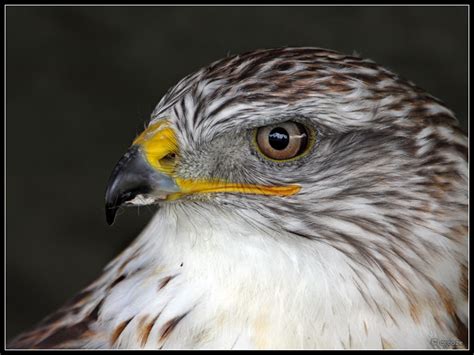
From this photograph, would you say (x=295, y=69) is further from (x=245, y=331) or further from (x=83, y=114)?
(x=83, y=114)

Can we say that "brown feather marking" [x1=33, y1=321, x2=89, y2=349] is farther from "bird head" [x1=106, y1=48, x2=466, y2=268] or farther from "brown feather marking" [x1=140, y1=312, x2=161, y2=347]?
"bird head" [x1=106, y1=48, x2=466, y2=268]

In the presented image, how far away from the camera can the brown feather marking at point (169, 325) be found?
214 centimetres

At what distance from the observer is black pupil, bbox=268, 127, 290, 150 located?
2031 millimetres

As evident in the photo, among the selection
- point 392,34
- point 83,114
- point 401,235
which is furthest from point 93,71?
point 401,235

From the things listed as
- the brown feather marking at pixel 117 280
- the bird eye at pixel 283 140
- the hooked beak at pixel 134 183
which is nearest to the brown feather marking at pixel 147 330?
the brown feather marking at pixel 117 280

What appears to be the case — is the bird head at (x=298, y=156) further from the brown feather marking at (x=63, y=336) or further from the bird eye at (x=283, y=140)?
the brown feather marking at (x=63, y=336)

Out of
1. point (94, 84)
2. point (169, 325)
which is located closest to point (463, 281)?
point (169, 325)

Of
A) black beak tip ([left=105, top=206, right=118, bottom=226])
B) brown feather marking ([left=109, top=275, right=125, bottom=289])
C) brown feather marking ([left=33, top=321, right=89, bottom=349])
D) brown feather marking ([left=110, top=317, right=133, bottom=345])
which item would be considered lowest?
brown feather marking ([left=33, top=321, right=89, bottom=349])

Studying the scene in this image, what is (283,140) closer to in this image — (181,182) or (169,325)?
(181,182)

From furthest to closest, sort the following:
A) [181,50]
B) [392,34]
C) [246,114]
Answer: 1. [181,50]
2. [392,34]
3. [246,114]

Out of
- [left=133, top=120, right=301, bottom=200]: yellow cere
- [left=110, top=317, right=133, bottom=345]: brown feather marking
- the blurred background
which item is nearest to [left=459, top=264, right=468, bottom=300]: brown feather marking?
[left=133, top=120, right=301, bottom=200]: yellow cere

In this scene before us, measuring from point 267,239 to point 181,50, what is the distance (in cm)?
239

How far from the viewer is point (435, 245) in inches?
83.6

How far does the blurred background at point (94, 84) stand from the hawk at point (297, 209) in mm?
1905
